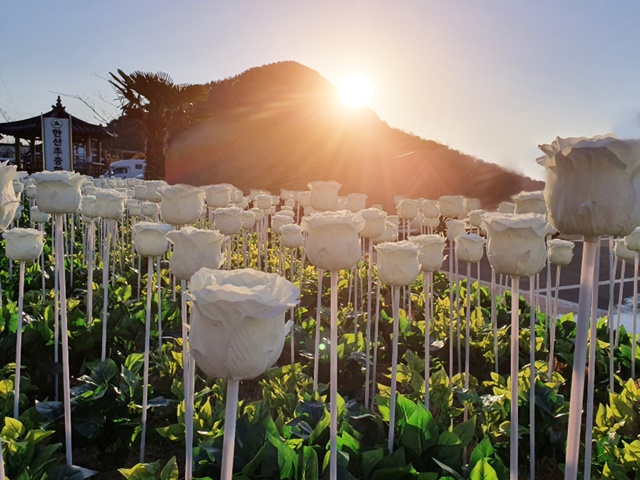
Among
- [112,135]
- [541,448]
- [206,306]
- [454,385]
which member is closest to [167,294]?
[454,385]

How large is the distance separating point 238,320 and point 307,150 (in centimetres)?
4463

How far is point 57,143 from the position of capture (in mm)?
18859

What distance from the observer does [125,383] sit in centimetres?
332

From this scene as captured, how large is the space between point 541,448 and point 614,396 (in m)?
0.55

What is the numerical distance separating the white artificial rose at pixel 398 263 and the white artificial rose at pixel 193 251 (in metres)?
0.77

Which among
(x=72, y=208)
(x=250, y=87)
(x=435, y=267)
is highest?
Result: (x=250, y=87)

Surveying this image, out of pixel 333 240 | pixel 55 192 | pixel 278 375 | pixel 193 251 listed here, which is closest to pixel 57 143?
pixel 278 375

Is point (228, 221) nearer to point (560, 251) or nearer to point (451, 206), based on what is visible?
point (451, 206)

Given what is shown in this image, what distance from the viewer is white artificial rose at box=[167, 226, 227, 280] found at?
202 cm

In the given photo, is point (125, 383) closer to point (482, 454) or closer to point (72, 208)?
point (72, 208)

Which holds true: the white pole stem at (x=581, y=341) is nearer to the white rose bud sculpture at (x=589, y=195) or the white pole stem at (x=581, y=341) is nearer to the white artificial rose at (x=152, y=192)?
the white rose bud sculpture at (x=589, y=195)

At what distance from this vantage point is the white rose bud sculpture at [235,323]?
44.5 inches

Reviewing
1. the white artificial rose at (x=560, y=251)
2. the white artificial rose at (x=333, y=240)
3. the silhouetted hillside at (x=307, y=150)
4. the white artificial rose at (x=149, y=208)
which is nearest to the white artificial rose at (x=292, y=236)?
the white artificial rose at (x=149, y=208)

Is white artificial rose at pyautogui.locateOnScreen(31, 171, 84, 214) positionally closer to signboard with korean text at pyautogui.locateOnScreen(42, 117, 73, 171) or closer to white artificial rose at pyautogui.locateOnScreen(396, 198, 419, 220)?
white artificial rose at pyautogui.locateOnScreen(396, 198, 419, 220)
